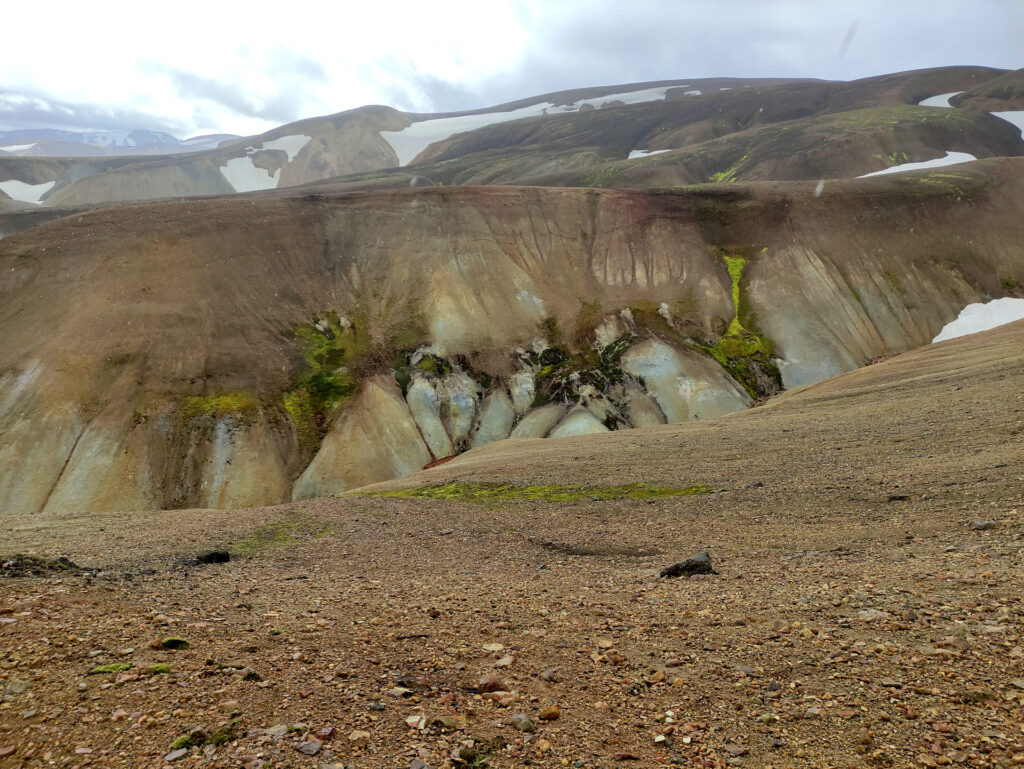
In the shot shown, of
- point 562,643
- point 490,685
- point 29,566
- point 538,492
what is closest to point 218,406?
point 538,492

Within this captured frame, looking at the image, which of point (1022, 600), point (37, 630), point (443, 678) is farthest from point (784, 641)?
point (37, 630)

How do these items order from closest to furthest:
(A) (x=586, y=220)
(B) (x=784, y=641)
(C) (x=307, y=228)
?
1. (B) (x=784, y=641)
2. (C) (x=307, y=228)
3. (A) (x=586, y=220)

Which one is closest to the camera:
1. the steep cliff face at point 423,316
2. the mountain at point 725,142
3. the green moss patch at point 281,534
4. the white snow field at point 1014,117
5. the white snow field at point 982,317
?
the green moss patch at point 281,534

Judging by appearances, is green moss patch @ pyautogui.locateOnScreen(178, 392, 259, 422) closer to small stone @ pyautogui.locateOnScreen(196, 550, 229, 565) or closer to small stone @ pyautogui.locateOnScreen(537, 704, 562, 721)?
small stone @ pyautogui.locateOnScreen(196, 550, 229, 565)

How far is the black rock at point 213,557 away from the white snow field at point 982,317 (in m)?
68.2

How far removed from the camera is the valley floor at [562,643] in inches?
247

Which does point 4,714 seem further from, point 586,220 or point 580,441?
point 586,220

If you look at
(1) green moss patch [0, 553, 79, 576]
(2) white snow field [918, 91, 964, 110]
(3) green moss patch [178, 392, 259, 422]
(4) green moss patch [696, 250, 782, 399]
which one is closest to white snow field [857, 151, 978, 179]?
(2) white snow field [918, 91, 964, 110]

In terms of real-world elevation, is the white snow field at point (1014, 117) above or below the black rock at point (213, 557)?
above

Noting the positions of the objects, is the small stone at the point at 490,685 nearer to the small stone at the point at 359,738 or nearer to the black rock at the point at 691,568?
the small stone at the point at 359,738

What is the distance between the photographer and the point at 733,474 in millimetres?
24172

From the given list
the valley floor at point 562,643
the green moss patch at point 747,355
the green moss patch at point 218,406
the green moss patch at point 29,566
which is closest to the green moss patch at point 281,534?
the valley floor at point 562,643

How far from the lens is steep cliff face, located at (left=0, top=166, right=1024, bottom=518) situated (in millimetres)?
44531

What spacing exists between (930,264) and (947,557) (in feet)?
230
